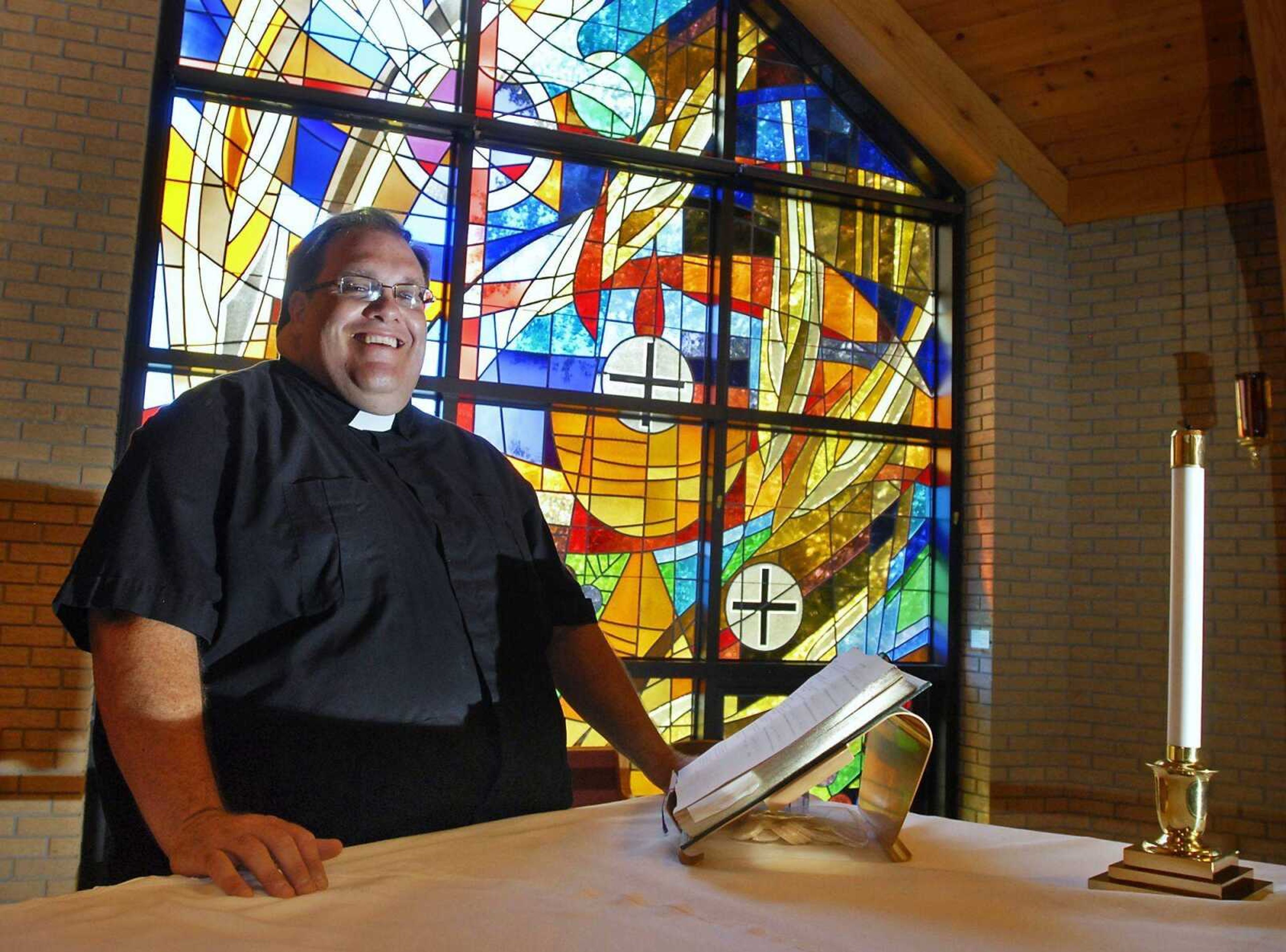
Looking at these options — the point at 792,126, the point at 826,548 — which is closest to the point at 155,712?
the point at 826,548

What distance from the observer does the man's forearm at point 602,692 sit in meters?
1.47

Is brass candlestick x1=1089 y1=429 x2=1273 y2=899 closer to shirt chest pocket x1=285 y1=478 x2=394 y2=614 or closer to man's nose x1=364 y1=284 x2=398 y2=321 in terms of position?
shirt chest pocket x1=285 y1=478 x2=394 y2=614

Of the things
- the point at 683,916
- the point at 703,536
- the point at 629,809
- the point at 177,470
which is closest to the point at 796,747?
the point at 683,916

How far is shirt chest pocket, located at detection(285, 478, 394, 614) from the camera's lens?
129 centimetres

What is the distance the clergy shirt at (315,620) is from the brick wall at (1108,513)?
360cm

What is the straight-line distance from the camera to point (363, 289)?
4.99 feet

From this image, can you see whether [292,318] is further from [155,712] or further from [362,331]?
[155,712]

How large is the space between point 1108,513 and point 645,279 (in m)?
2.20

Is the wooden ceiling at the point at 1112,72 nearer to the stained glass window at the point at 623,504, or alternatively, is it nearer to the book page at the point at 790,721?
the stained glass window at the point at 623,504

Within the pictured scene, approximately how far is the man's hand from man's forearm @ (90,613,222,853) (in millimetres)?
77

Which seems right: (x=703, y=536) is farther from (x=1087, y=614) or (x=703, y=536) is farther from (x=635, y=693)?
(x=635, y=693)

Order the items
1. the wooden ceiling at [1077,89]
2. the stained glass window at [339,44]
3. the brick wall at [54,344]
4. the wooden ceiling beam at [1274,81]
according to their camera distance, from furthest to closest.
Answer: the wooden ceiling at [1077,89], the stained glass window at [339,44], the wooden ceiling beam at [1274,81], the brick wall at [54,344]

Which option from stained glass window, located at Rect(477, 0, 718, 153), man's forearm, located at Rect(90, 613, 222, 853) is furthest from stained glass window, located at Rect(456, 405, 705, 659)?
man's forearm, located at Rect(90, 613, 222, 853)

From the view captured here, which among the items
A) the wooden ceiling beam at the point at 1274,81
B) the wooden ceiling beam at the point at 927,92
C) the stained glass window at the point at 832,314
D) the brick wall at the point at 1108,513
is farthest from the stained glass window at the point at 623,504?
the wooden ceiling beam at the point at 1274,81
